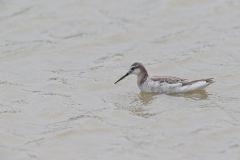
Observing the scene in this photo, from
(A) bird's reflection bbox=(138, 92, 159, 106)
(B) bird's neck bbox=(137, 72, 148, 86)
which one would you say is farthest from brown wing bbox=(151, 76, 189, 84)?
(A) bird's reflection bbox=(138, 92, 159, 106)

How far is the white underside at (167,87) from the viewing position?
16797 millimetres

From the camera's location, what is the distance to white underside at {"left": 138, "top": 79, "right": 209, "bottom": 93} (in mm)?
16797

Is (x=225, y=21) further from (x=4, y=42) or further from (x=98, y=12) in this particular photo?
(x=4, y=42)

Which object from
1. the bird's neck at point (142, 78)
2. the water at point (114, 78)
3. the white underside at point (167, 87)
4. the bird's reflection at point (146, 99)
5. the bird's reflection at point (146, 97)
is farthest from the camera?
the bird's neck at point (142, 78)

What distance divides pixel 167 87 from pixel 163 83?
154 millimetres

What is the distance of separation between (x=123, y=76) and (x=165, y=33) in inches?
144

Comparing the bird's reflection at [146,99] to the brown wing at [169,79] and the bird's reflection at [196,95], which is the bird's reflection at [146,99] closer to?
the bird's reflection at [196,95]

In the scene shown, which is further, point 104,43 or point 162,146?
point 104,43

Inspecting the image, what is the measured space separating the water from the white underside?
0.48ft

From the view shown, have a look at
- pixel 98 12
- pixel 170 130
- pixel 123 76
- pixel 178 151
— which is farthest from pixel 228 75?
pixel 98 12

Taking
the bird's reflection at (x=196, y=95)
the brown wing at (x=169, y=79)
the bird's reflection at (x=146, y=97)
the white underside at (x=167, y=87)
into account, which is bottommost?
the bird's reflection at (x=146, y=97)

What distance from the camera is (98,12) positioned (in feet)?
74.9

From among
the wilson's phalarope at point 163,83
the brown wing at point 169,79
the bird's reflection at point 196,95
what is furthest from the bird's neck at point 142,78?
the bird's reflection at point 196,95

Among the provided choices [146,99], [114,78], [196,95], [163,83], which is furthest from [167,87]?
[114,78]
